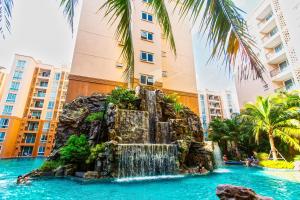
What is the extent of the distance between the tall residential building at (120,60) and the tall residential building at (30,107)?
25.7 meters

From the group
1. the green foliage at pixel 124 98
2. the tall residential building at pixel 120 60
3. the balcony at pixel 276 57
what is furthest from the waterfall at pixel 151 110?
the balcony at pixel 276 57

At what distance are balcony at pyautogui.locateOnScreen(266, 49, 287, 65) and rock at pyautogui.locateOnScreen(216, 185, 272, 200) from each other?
2197 centimetres

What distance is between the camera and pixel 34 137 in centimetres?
3278

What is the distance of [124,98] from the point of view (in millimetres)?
13242

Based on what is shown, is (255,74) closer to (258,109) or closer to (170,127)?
(170,127)

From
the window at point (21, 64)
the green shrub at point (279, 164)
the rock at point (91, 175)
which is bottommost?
the rock at point (91, 175)

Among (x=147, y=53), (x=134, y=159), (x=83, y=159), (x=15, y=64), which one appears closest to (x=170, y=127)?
(x=134, y=159)

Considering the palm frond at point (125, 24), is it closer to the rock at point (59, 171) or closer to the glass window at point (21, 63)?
the rock at point (59, 171)

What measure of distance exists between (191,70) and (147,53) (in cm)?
574

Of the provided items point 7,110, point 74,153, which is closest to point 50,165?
point 74,153

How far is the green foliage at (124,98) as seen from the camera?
1299 centimetres

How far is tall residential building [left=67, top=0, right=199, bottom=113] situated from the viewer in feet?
46.9

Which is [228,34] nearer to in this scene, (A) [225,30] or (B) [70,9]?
(A) [225,30]

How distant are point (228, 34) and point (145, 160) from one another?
27.4 ft
